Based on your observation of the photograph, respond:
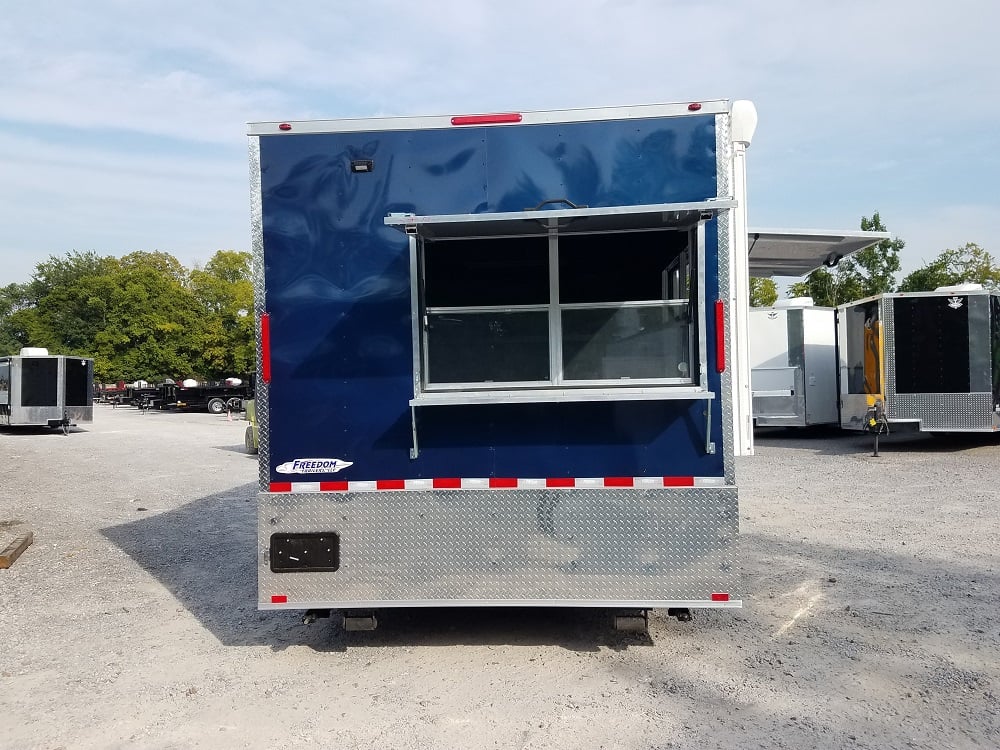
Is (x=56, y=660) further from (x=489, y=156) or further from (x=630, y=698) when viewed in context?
(x=489, y=156)

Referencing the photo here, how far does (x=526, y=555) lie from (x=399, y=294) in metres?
1.57

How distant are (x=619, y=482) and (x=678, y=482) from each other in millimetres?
309

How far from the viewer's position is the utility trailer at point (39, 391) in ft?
72.3

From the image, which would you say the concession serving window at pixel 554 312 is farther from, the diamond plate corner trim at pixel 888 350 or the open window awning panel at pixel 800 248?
the diamond plate corner trim at pixel 888 350

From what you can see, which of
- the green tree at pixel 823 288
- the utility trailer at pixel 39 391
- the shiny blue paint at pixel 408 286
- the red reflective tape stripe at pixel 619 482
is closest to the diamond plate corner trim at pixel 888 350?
the shiny blue paint at pixel 408 286

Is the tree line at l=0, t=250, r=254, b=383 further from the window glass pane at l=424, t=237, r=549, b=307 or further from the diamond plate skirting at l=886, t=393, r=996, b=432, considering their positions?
the window glass pane at l=424, t=237, r=549, b=307

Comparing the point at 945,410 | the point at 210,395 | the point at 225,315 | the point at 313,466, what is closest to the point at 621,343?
the point at 313,466

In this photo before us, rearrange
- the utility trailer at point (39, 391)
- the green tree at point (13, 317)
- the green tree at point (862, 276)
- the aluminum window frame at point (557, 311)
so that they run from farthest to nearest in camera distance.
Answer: the green tree at point (13, 317), the green tree at point (862, 276), the utility trailer at point (39, 391), the aluminum window frame at point (557, 311)

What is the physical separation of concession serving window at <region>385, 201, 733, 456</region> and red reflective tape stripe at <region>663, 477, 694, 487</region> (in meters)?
0.48

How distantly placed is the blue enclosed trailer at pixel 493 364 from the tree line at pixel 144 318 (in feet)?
122

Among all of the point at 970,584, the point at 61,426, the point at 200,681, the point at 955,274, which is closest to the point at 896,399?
the point at 970,584

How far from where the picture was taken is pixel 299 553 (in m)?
4.31

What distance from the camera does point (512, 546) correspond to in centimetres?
425

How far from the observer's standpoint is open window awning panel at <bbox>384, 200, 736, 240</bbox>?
149 inches
